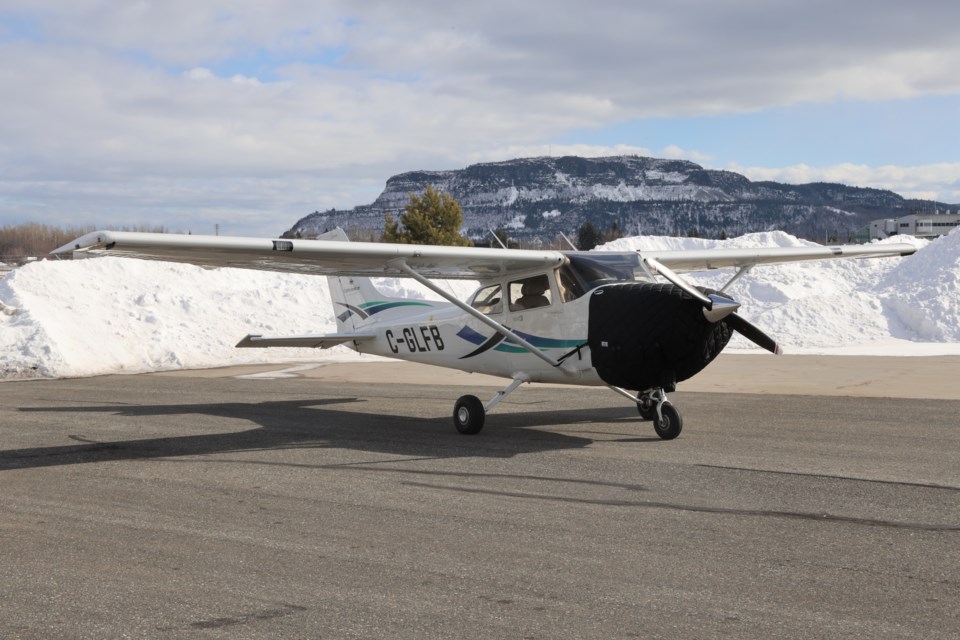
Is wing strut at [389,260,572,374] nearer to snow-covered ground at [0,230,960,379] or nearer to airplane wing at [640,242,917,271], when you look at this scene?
airplane wing at [640,242,917,271]

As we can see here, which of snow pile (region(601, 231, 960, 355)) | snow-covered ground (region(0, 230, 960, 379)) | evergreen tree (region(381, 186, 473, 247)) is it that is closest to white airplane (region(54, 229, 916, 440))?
snow-covered ground (region(0, 230, 960, 379))

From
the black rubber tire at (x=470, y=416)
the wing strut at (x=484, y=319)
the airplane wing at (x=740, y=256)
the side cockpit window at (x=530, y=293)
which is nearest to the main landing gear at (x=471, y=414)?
the black rubber tire at (x=470, y=416)

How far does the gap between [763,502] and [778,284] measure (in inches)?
1024

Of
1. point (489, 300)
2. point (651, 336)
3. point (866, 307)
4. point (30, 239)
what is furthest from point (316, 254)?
point (30, 239)

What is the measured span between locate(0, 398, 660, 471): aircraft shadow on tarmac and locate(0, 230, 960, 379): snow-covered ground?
9.89m

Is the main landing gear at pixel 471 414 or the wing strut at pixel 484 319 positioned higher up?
the wing strut at pixel 484 319

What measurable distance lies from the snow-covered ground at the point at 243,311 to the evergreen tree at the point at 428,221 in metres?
28.4

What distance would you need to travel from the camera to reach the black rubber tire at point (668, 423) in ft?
38.0

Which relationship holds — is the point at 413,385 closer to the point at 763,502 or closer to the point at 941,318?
the point at 763,502

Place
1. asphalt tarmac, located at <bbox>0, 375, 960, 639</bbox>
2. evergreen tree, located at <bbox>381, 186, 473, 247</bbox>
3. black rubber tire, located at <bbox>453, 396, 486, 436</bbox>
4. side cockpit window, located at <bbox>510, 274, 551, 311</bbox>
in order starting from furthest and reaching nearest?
evergreen tree, located at <bbox>381, 186, 473, 247</bbox> < side cockpit window, located at <bbox>510, 274, 551, 311</bbox> < black rubber tire, located at <bbox>453, 396, 486, 436</bbox> < asphalt tarmac, located at <bbox>0, 375, 960, 639</bbox>

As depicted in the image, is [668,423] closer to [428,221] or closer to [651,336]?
[651,336]

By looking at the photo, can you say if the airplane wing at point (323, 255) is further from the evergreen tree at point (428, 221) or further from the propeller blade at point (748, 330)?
the evergreen tree at point (428, 221)

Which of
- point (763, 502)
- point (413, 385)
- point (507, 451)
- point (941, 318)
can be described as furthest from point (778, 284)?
point (763, 502)

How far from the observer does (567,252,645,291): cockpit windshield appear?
462 inches
